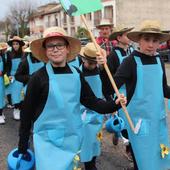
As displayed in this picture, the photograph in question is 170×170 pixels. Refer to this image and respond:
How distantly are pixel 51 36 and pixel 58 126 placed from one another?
0.74 metres

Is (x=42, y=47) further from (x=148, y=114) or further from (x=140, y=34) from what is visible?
(x=148, y=114)

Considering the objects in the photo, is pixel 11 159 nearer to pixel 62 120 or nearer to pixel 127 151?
pixel 62 120

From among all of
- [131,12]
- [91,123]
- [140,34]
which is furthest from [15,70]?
[131,12]

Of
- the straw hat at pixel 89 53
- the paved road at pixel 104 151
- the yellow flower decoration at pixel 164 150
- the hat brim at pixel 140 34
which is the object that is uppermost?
the hat brim at pixel 140 34

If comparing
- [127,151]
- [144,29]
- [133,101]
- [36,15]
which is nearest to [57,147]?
[133,101]

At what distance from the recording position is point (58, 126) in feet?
11.0

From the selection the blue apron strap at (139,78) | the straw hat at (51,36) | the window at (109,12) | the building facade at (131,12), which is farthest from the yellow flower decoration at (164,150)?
the window at (109,12)

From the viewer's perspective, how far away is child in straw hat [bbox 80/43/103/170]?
462cm

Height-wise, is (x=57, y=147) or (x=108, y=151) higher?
(x=57, y=147)

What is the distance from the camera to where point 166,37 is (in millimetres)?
3920

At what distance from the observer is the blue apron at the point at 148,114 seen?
149 inches

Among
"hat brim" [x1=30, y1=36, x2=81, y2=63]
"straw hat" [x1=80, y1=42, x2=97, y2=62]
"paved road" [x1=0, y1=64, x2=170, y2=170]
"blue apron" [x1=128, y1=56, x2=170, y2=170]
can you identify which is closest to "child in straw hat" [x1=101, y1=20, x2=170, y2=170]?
"blue apron" [x1=128, y1=56, x2=170, y2=170]

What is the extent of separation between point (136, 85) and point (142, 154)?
654 millimetres

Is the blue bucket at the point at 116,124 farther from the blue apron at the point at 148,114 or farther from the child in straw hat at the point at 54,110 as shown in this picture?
the child in straw hat at the point at 54,110
